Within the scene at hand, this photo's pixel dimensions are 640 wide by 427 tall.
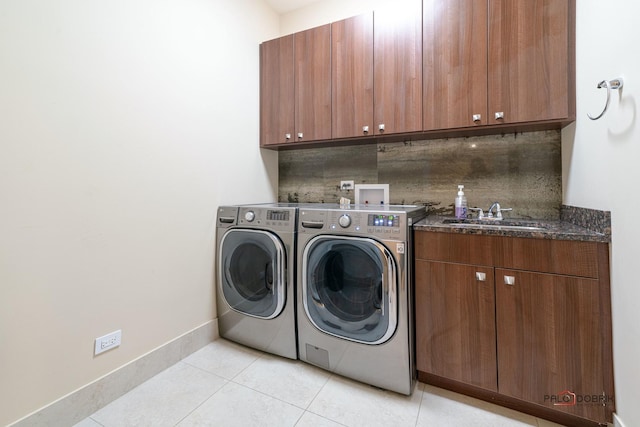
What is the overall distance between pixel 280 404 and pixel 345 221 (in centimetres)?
101

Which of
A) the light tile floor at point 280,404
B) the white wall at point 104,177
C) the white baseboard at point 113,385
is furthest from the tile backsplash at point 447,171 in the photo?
the white baseboard at point 113,385

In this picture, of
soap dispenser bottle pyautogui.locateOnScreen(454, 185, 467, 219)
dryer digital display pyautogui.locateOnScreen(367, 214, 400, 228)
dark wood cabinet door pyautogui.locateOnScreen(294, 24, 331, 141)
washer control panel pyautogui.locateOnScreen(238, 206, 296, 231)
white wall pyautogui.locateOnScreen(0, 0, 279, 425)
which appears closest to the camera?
white wall pyautogui.locateOnScreen(0, 0, 279, 425)

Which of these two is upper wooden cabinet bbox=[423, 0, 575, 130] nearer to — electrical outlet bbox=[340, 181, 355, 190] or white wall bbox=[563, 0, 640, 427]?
white wall bbox=[563, 0, 640, 427]

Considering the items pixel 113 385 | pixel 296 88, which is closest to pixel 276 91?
pixel 296 88

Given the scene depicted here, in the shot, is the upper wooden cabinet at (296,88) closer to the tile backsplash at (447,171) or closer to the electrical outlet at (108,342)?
the tile backsplash at (447,171)

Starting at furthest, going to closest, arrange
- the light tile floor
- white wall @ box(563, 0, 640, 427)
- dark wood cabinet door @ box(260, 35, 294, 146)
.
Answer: dark wood cabinet door @ box(260, 35, 294, 146)
the light tile floor
white wall @ box(563, 0, 640, 427)

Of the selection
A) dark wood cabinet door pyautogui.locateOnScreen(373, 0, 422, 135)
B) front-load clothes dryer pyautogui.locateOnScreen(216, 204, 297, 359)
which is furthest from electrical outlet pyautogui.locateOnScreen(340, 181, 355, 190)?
front-load clothes dryer pyautogui.locateOnScreen(216, 204, 297, 359)

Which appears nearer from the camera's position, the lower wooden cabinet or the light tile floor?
the lower wooden cabinet

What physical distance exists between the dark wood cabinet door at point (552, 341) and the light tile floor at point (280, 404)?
18 centimetres

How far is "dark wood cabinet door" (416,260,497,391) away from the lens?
138 cm

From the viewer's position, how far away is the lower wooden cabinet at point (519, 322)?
1.20m

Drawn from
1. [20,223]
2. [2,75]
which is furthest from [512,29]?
[20,223]

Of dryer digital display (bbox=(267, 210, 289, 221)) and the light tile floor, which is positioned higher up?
dryer digital display (bbox=(267, 210, 289, 221))

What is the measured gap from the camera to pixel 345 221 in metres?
1.55
